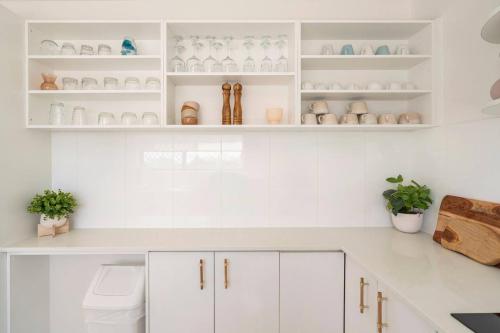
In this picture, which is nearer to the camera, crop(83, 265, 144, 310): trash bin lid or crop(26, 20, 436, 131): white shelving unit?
crop(83, 265, 144, 310): trash bin lid

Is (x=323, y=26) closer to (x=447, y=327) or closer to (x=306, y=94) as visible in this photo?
(x=306, y=94)

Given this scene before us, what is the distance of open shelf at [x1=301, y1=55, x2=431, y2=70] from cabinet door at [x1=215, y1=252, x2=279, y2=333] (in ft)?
4.04

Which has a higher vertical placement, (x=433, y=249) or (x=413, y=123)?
(x=413, y=123)

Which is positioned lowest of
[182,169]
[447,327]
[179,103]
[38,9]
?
[447,327]

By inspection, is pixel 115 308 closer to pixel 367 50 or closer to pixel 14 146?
pixel 14 146

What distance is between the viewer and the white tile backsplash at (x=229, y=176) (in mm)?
1988

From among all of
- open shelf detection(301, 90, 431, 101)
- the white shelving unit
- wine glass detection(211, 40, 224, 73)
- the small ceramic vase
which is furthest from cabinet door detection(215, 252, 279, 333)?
the small ceramic vase

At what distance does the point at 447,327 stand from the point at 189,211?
1.57 m

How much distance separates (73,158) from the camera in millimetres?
1983

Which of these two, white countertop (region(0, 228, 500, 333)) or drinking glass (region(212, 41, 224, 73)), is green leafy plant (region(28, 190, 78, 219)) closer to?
white countertop (region(0, 228, 500, 333))

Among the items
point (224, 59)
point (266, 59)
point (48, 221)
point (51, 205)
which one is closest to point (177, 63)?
point (224, 59)

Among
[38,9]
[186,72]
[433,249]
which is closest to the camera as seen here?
[433,249]

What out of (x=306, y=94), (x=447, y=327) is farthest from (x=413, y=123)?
(x=447, y=327)

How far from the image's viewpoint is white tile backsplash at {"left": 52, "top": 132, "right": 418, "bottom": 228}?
1.99 meters
